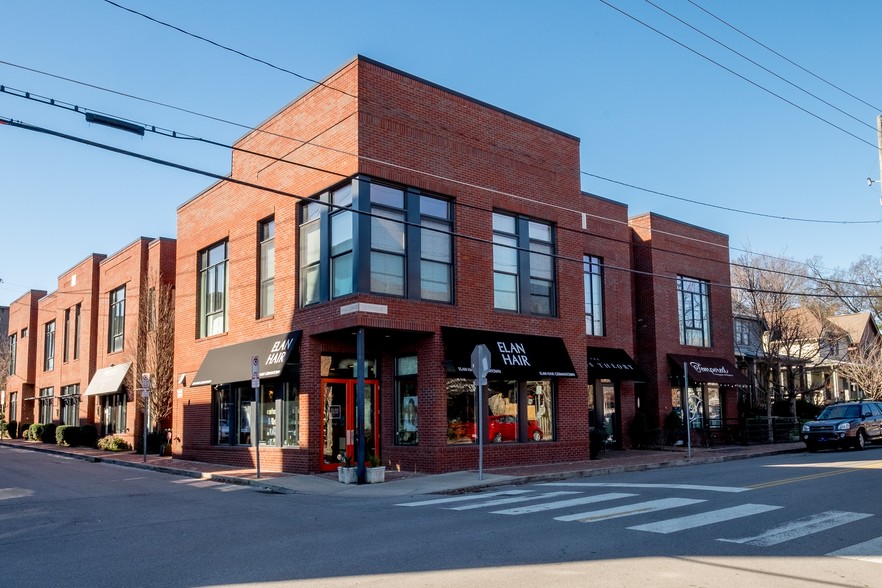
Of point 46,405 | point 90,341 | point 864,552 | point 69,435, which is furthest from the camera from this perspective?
point 46,405

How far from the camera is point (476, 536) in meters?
9.59

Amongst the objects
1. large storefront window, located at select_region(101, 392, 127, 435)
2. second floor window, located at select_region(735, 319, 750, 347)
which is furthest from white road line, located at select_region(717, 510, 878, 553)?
large storefront window, located at select_region(101, 392, 127, 435)

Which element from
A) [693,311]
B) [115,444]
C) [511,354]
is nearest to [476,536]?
[511,354]

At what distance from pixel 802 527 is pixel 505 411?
38.1ft

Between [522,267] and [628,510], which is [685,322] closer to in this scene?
[522,267]

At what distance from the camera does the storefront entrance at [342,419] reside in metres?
20.1

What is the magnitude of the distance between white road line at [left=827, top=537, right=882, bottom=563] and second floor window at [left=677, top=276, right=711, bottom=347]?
22047mm

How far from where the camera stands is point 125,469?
23.9 m

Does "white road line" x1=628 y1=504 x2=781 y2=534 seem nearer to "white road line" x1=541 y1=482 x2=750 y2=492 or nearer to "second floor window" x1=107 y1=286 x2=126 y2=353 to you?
"white road line" x1=541 y1=482 x2=750 y2=492

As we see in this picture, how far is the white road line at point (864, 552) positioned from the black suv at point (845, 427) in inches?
755

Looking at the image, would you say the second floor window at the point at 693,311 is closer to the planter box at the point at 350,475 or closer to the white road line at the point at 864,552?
the planter box at the point at 350,475

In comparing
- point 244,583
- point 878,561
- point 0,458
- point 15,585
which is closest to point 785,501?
point 878,561

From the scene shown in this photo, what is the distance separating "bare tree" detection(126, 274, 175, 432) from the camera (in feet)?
97.2

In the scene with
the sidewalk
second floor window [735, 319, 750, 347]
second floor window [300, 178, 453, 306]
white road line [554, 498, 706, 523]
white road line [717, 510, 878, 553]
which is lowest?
the sidewalk
